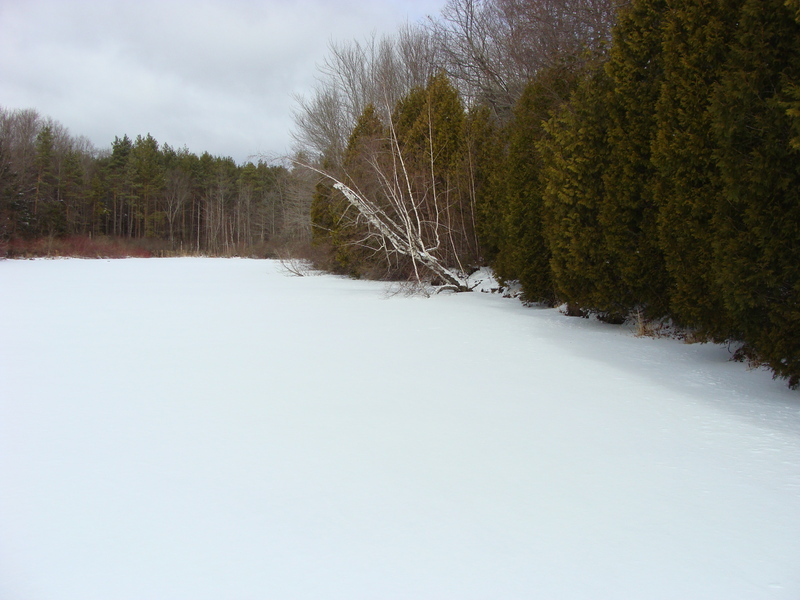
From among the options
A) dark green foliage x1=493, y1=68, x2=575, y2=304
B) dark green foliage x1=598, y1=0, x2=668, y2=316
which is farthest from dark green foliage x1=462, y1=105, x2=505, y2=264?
dark green foliage x1=598, y1=0, x2=668, y2=316

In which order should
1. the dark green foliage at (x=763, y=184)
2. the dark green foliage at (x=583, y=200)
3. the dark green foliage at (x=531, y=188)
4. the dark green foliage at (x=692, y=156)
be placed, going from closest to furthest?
1. the dark green foliage at (x=763, y=184)
2. the dark green foliage at (x=692, y=156)
3. the dark green foliage at (x=583, y=200)
4. the dark green foliage at (x=531, y=188)

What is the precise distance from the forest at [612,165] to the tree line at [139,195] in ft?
30.2

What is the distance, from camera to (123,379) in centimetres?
452

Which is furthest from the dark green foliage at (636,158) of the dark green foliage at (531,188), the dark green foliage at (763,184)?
the dark green foliage at (531,188)

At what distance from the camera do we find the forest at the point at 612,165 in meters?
4.07

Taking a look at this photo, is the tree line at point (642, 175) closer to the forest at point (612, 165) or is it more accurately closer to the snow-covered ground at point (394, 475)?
the forest at point (612, 165)

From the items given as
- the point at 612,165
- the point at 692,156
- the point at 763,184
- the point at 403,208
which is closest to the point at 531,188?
the point at 612,165

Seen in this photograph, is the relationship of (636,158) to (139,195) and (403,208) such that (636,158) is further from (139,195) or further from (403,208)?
(139,195)

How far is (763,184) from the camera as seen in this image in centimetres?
401

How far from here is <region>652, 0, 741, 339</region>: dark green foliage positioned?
485 cm

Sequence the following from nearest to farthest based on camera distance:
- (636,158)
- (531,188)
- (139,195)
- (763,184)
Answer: (763,184) → (636,158) → (531,188) → (139,195)

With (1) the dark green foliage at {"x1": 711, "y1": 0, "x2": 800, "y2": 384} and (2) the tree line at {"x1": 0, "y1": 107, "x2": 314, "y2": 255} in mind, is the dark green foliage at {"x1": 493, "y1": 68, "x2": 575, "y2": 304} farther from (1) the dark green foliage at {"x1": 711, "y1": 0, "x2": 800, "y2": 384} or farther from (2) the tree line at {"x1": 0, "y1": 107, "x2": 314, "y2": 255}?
(2) the tree line at {"x1": 0, "y1": 107, "x2": 314, "y2": 255}

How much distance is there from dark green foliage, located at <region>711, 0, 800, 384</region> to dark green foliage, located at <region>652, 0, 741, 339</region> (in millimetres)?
335

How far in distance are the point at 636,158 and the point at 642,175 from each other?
21 centimetres
